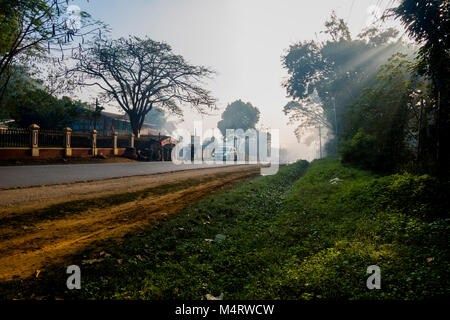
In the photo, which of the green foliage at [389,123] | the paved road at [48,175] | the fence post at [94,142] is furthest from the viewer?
the fence post at [94,142]

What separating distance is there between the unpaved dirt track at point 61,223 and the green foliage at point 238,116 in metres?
68.5

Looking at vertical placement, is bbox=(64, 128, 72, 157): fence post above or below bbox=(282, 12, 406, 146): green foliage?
below

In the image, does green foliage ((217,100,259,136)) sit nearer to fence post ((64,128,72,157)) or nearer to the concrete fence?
the concrete fence

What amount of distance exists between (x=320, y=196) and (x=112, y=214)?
708 centimetres

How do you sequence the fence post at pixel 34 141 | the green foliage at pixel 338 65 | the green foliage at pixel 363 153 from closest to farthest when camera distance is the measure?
1. the green foliage at pixel 363 153
2. the fence post at pixel 34 141
3. the green foliage at pixel 338 65

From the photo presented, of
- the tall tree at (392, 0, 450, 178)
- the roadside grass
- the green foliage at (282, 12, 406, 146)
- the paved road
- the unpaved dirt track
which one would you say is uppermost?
the green foliage at (282, 12, 406, 146)

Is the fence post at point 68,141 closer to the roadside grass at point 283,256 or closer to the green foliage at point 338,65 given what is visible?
the roadside grass at point 283,256

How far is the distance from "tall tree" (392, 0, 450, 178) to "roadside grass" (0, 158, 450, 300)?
2176mm

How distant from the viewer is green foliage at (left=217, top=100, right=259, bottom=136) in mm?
75562

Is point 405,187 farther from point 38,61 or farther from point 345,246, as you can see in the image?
point 38,61

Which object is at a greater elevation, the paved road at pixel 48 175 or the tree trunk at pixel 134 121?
the tree trunk at pixel 134 121

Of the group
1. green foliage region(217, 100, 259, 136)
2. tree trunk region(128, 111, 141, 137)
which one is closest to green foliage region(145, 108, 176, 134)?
green foliage region(217, 100, 259, 136)

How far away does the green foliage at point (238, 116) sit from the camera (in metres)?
75.6

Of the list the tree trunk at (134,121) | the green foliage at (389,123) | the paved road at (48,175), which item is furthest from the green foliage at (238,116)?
the paved road at (48,175)
